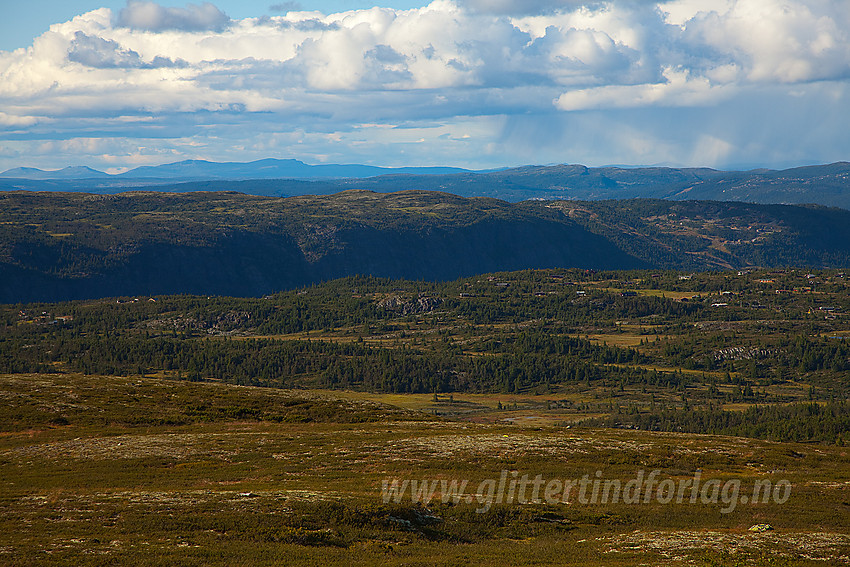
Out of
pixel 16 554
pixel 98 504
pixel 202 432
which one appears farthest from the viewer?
pixel 202 432

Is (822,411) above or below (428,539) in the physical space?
below

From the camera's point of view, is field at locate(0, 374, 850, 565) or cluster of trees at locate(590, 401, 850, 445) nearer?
field at locate(0, 374, 850, 565)

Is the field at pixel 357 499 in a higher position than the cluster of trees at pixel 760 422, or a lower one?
higher

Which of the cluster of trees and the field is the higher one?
the field

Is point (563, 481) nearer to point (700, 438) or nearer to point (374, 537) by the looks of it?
point (374, 537)

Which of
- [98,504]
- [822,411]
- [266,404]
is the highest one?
[98,504]

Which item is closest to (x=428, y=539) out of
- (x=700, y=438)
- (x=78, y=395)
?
(x=700, y=438)

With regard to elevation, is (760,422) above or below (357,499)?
below

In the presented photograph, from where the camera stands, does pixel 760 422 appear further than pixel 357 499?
Yes
